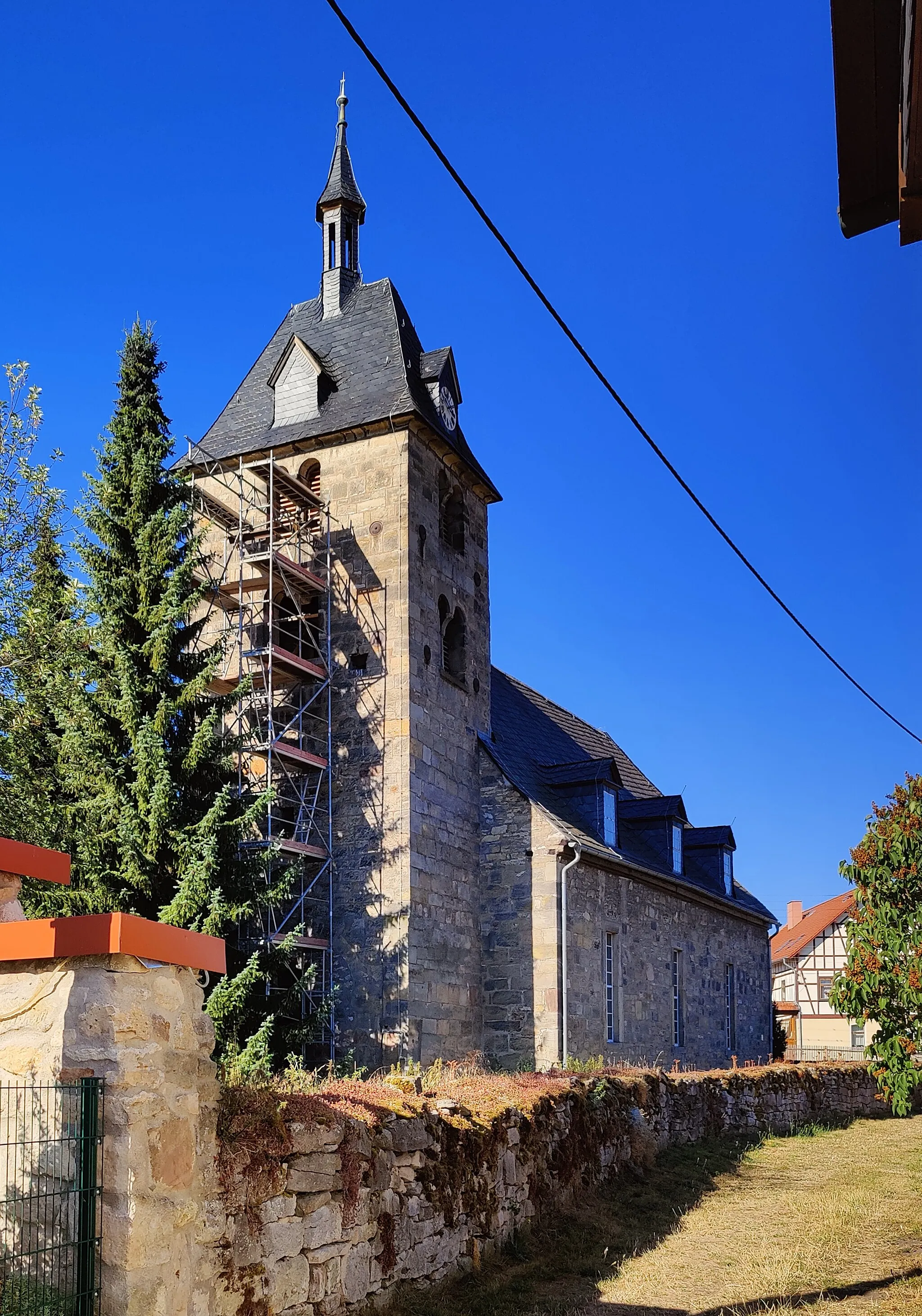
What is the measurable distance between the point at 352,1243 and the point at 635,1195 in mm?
6391

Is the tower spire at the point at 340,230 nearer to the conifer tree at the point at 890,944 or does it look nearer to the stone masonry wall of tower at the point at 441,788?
the stone masonry wall of tower at the point at 441,788

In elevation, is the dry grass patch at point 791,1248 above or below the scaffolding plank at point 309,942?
below

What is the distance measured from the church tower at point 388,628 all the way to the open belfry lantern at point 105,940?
11.5m

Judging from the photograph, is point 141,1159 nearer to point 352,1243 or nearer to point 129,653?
point 352,1243

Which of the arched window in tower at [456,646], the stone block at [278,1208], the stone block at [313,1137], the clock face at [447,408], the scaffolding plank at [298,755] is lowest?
the stone block at [278,1208]

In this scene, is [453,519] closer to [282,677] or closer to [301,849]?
[282,677]

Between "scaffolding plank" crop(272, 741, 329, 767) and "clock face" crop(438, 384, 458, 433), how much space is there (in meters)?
6.60

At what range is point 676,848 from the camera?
2614cm

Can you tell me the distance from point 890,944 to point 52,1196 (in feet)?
46.4

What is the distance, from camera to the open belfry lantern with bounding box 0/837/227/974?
18.6 ft

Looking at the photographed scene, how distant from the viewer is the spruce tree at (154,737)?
1510cm

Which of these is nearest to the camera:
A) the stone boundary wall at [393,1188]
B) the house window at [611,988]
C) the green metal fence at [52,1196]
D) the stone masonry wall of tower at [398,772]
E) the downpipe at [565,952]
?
the green metal fence at [52,1196]

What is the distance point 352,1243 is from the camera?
8.06 meters

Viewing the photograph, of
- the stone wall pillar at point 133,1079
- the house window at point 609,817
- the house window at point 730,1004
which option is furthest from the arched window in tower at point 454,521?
the stone wall pillar at point 133,1079
